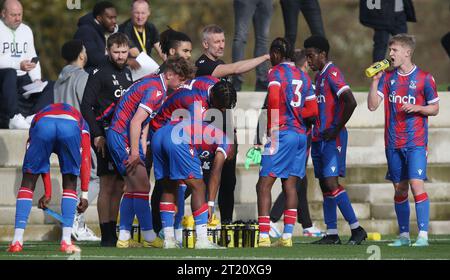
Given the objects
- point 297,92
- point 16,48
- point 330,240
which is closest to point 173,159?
point 297,92

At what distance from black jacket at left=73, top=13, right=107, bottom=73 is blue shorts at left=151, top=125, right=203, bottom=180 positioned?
3.79 m

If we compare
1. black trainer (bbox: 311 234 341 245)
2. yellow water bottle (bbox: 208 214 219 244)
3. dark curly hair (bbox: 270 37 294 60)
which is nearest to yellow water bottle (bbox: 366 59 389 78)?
dark curly hair (bbox: 270 37 294 60)

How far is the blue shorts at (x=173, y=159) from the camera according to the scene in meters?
18.3

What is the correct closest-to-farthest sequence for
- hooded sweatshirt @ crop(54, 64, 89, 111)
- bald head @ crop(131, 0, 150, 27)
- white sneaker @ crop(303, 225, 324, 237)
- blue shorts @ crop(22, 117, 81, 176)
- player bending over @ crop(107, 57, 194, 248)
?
blue shorts @ crop(22, 117, 81, 176) → player bending over @ crop(107, 57, 194, 248) → hooded sweatshirt @ crop(54, 64, 89, 111) → white sneaker @ crop(303, 225, 324, 237) → bald head @ crop(131, 0, 150, 27)

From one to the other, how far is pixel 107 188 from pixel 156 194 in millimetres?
628

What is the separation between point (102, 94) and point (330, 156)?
255cm

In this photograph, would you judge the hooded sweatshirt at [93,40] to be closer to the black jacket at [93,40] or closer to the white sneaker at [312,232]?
the black jacket at [93,40]

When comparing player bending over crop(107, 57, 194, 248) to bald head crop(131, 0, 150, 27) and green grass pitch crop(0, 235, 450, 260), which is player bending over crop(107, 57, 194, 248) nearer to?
green grass pitch crop(0, 235, 450, 260)

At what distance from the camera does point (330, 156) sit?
1952cm

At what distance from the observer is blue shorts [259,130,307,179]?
62.3 feet

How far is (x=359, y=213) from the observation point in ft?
72.5

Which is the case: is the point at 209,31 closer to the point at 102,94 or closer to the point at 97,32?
the point at 102,94
